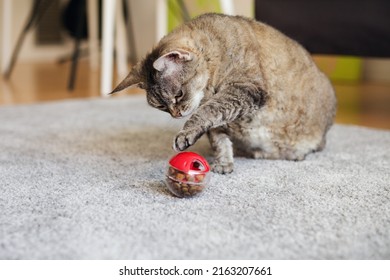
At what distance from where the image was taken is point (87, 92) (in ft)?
9.89

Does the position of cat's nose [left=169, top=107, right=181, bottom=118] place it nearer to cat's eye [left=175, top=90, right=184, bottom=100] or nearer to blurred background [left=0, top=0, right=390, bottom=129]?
cat's eye [left=175, top=90, right=184, bottom=100]

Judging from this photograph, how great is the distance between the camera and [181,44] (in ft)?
4.31

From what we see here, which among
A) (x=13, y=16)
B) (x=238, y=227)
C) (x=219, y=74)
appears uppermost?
(x=219, y=74)

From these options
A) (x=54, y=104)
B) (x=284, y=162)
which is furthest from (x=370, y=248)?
(x=54, y=104)

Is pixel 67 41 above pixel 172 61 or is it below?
below

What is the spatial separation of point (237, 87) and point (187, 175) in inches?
14.6

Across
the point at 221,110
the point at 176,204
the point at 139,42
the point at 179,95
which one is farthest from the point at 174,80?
the point at 139,42

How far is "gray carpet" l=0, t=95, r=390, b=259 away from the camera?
2.70 feet

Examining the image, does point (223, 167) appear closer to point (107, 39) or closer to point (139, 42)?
point (107, 39)

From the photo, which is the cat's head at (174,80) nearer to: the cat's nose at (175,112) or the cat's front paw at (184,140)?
the cat's nose at (175,112)

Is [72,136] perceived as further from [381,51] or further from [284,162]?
[381,51]

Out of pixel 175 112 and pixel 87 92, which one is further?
pixel 87 92

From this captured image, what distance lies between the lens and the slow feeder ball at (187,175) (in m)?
1.05

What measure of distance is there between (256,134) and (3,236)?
791 mm
